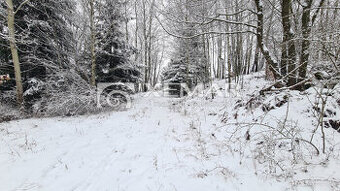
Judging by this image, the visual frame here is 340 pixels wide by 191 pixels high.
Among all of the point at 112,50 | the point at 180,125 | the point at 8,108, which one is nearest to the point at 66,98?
the point at 8,108

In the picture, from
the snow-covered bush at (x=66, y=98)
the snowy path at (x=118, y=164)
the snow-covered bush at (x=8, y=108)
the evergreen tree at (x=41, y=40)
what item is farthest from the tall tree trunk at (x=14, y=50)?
the snowy path at (x=118, y=164)

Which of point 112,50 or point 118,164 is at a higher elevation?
point 112,50

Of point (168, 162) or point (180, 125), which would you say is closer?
point (168, 162)

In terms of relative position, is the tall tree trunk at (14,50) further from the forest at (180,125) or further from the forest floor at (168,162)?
the forest floor at (168,162)

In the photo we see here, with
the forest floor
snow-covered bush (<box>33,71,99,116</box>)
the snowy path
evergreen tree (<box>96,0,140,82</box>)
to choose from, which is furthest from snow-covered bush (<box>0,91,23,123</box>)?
evergreen tree (<box>96,0,140,82</box>)

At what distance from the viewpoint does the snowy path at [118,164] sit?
224cm

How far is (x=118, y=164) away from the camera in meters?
2.86

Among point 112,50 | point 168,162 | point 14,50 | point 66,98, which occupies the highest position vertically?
point 112,50

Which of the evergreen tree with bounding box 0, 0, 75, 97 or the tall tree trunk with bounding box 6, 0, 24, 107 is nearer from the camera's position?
the tall tree trunk with bounding box 6, 0, 24, 107

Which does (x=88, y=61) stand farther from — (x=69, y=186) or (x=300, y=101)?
(x=300, y=101)

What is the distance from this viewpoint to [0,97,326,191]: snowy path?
2.24m

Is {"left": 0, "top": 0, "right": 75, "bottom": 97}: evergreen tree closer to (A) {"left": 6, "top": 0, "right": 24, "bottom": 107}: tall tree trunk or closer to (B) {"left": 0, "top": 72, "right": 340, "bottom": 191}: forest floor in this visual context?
(A) {"left": 6, "top": 0, "right": 24, "bottom": 107}: tall tree trunk

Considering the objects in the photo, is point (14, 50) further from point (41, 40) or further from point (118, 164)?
point (118, 164)

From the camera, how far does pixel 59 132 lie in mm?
4727
